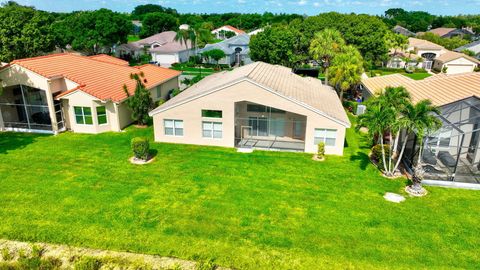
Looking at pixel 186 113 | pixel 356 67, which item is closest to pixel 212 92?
pixel 186 113

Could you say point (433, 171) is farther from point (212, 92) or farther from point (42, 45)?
point (42, 45)

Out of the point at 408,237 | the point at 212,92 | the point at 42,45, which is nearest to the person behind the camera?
the point at 408,237

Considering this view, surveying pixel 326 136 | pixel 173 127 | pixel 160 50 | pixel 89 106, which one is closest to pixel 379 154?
pixel 326 136

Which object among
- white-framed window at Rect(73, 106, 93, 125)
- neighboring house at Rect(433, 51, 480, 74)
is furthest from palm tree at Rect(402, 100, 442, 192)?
neighboring house at Rect(433, 51, 480, 74)

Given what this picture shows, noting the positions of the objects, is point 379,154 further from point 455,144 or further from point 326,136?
point 455,144


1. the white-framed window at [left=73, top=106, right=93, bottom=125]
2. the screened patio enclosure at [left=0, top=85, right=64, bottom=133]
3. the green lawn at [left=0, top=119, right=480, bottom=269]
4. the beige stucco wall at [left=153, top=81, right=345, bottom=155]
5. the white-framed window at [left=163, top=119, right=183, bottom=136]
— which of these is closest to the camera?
the green lawn at [left=0, top=119, right=480, bottom=269]

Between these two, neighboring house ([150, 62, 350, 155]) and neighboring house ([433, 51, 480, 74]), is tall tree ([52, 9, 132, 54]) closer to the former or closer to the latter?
neighboring house ([150, 62, 350, 155])

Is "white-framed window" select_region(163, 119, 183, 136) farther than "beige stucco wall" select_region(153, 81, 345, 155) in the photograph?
Yes
